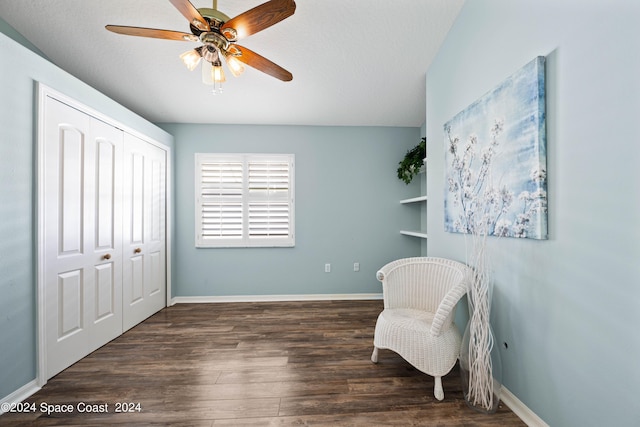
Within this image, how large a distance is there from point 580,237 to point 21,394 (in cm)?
335

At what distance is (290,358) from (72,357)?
1.73m

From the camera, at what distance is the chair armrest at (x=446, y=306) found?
66.9 inches

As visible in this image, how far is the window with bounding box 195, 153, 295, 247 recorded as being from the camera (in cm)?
372

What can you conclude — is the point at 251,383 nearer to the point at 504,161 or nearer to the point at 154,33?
the point at 504,161

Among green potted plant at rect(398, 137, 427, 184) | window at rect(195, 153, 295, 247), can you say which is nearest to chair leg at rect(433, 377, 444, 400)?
green potted plant at rect(398, 137, 427, 184)

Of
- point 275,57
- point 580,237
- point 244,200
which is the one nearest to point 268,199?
point 244,200

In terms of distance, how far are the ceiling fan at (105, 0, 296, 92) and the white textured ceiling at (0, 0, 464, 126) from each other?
1.69ft

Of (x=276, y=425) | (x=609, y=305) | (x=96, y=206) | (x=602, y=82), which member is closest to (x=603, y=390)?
(x=609, y=305)

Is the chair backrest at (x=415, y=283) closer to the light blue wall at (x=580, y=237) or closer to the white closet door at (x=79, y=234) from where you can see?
the light blue wall at (x=580, y=237)

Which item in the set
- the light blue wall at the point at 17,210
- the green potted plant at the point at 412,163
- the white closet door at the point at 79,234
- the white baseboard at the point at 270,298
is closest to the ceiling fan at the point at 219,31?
the light blue wall at the point at 17,210

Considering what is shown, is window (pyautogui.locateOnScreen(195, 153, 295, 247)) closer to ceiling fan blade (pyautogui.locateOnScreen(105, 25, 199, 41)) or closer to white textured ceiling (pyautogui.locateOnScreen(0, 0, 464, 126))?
white textured ceiling (pyautogui.locateOnScreen(0, 0, 464, 126))

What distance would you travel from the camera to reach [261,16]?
1485 mm

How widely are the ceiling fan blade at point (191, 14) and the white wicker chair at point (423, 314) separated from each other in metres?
2.09

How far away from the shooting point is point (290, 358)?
2213mm
